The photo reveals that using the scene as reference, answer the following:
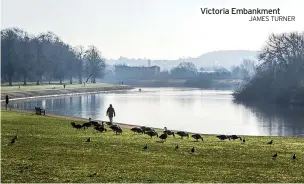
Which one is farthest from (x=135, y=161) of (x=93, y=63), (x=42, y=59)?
(x=93, y=63)

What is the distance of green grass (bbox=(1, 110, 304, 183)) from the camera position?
666 inches

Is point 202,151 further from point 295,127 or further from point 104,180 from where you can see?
point 295,127

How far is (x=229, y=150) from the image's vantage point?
78.0 feet

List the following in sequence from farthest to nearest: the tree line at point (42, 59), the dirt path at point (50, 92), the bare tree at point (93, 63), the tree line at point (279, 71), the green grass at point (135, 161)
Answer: the bare tree at point (93, 63), the tree line at point (42, 59), the tree line at point (279, 71), the dirt path at point (50, 92), the green grass at point (135, 161)

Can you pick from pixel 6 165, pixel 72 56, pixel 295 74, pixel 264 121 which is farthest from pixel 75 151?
pixel 72 56

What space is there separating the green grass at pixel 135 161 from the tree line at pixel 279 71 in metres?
84.5

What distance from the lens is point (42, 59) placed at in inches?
5974

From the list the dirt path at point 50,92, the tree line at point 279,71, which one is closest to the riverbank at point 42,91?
the dirt path at point 50,92

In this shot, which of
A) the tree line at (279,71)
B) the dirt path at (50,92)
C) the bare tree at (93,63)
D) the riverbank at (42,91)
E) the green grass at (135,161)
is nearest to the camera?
the green grass at (135,161)

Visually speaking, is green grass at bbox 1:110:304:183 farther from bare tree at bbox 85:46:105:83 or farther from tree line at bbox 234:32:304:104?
bare tree at bbox 85:46:105:83

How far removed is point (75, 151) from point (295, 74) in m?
96.4

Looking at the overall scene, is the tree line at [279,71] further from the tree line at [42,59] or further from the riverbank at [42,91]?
the tree line at [42,59]

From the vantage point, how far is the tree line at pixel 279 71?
109 metres

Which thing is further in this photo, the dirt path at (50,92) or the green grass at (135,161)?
the dirt path at (50,92)
